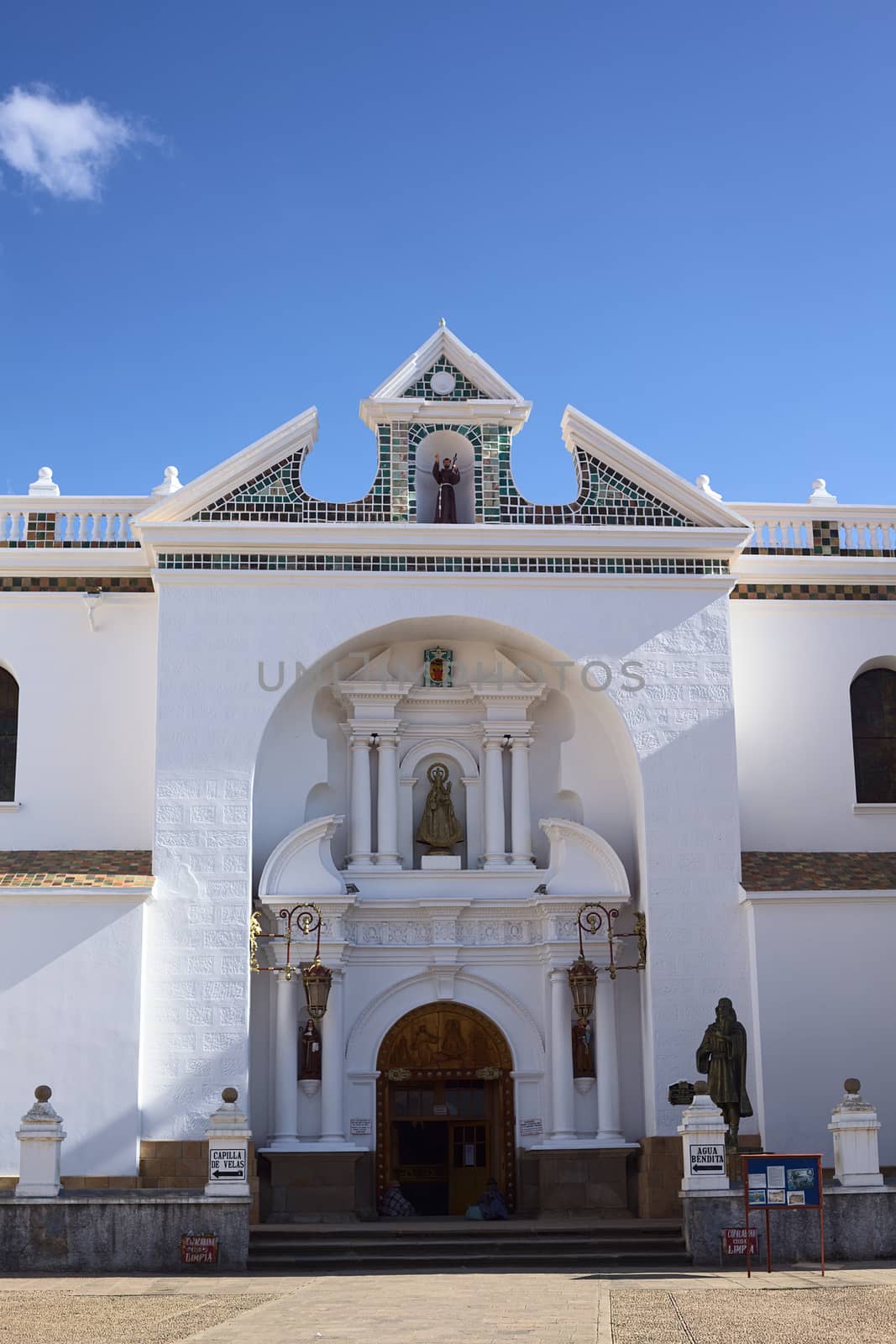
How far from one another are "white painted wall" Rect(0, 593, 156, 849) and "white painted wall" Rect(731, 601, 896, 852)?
Result: 7.65 meters

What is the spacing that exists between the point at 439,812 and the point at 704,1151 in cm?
634

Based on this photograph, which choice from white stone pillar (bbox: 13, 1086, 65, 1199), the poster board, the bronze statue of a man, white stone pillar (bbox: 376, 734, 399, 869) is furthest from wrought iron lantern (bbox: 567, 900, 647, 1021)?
white stone pillar (bbox: 13, 1086, 65, 1199)

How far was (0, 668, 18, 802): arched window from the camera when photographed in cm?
Answer: 2183

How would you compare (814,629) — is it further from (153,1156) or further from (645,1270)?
(153,1156)

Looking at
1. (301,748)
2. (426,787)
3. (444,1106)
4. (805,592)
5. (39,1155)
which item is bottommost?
(39,1155)

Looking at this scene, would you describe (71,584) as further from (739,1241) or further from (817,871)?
Result: (739,1241)

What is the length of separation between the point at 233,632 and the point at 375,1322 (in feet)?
32.6

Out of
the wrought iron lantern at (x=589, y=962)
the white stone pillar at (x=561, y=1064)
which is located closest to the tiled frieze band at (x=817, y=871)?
the wrought iron lantern at (x=589, y=962)

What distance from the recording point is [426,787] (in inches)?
874

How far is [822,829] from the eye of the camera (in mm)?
22031

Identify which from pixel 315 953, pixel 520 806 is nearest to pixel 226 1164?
pixel 315 953

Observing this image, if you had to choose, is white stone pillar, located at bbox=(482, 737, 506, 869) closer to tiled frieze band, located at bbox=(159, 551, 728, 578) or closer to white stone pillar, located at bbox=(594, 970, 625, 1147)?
white stone pillar, located at bbox=(594, 970, 625, 1147)

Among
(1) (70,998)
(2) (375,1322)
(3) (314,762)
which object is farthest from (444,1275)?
(3) (314,762)

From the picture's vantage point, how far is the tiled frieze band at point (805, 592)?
74.0 feet
